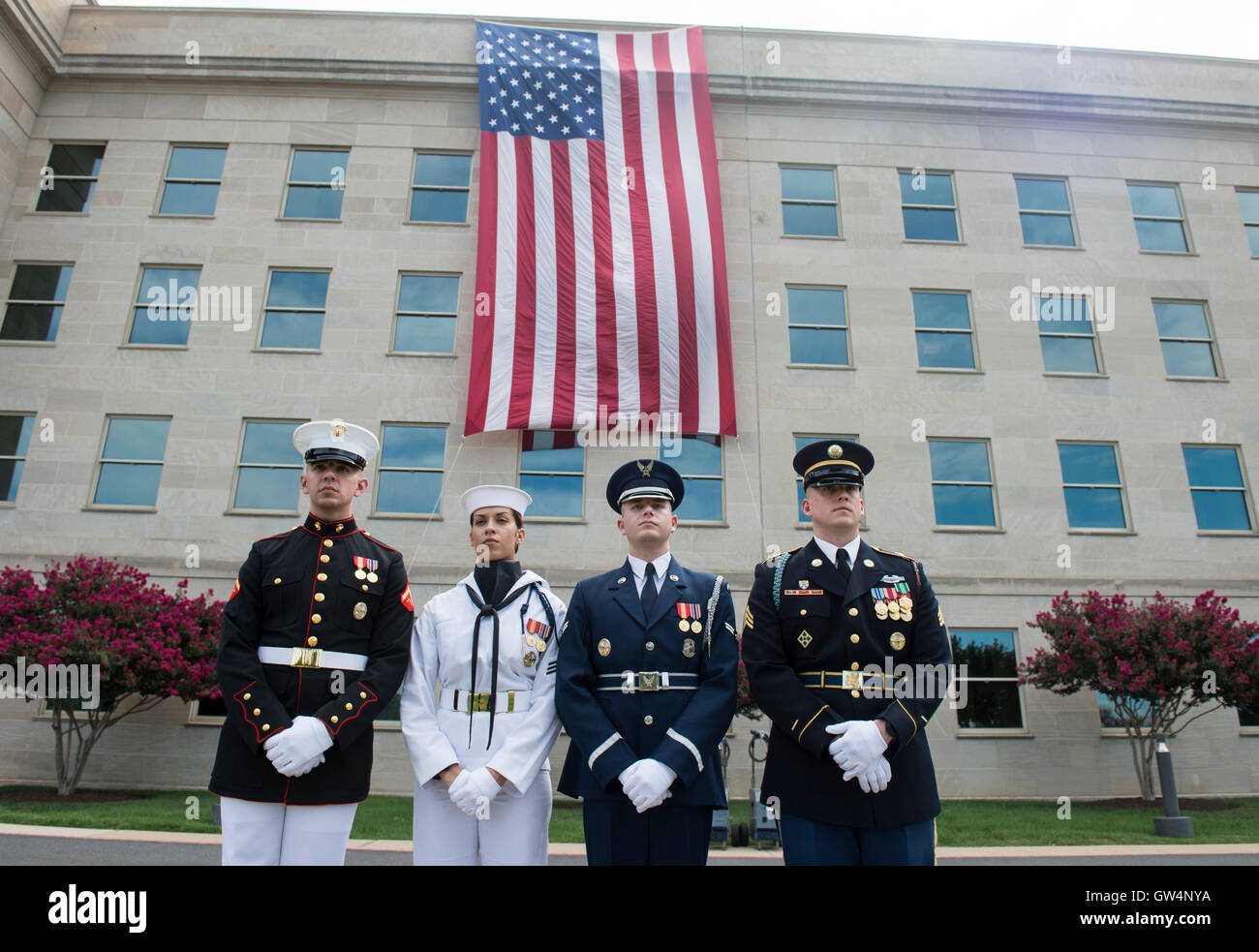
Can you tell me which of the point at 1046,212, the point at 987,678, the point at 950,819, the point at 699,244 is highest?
the point at 1046,212

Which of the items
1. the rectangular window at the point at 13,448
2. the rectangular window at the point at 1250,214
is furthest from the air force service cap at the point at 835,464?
the rectangular window at the point at 1250,214

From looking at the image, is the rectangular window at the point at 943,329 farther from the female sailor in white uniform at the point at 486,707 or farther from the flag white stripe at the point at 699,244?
the female sailor in white uniform at the point at 486,707

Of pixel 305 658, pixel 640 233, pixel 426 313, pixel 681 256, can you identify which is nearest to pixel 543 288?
pixel 640 233

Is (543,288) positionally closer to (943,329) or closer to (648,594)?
(943,329)

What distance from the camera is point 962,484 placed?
15703 mm

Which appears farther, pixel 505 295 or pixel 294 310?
pixel 294 310

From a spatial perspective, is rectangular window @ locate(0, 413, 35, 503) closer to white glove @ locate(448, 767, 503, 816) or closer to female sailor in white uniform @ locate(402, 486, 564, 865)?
female sailor in white uniform @ locate(402, 486, 564, 865)

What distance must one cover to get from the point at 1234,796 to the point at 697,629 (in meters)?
16.3

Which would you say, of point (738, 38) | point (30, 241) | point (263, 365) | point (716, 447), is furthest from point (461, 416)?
point (738, 38)

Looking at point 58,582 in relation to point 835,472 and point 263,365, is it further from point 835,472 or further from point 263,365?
point 835,472

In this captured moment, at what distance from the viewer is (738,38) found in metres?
18.6

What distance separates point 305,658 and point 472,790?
1.12m

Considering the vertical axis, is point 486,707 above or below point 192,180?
below

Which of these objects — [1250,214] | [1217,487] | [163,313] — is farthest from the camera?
[1250,214]
